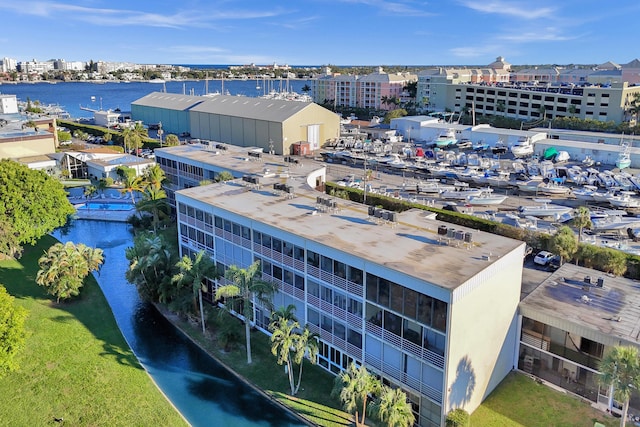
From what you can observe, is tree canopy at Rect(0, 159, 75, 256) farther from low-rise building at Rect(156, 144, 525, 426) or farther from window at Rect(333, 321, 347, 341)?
window at Rect(333, 321, 347, 341)

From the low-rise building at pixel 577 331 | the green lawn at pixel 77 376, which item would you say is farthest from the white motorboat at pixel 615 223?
the green lawn at pixel 77 376

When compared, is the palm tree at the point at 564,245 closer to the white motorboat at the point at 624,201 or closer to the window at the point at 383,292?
the window at the point at 383,292

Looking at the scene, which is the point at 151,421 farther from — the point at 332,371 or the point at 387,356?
the point at 387,356

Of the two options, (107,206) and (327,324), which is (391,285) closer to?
(327,324)

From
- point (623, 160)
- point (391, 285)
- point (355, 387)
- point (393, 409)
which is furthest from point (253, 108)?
point (393, 409)

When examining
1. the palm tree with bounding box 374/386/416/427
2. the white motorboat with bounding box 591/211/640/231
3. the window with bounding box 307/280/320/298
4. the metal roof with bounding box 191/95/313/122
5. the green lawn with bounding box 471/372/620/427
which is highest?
the metal roof with bounding box 191/95/313/122

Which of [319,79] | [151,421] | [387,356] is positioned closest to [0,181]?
[151,421]

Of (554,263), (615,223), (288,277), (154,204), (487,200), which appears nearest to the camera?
(288,277)

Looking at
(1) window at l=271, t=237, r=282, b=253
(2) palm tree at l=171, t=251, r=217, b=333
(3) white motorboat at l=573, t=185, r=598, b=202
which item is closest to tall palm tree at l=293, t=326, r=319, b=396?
(1) window at l=271, t=237, r=282, b=253
